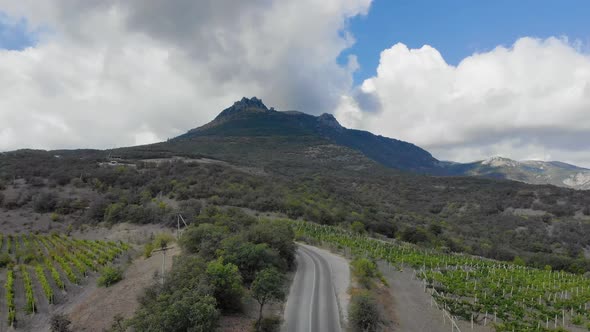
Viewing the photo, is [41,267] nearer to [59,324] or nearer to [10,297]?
[10,297]

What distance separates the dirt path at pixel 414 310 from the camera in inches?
1050

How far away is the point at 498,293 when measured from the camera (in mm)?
35969

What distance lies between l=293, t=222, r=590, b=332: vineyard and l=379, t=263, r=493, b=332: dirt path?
1.19 meters

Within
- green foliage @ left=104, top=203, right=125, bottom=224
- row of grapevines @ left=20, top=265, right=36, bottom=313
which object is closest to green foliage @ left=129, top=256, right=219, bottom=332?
row of grapevines @ left=20, top=265, right=36, bottom=313

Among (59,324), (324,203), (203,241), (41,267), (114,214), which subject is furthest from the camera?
(324,203)

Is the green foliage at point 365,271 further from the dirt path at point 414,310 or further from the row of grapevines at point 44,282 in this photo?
the row of grapevines at point 44,282

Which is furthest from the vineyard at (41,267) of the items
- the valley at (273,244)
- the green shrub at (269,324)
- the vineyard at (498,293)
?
the vineyard at (498,293)

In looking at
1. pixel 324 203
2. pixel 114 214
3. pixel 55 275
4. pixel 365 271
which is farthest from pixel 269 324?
pixel 324 203

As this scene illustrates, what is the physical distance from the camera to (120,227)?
206 ft

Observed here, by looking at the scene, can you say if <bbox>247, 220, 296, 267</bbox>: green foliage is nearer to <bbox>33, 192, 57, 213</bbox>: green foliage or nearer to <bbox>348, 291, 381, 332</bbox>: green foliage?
<bbox>348, 291, 381, 332</bbox>: green foliage

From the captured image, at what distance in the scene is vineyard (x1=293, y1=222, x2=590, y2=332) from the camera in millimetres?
28922

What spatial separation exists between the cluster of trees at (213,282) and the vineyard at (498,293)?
655 inches

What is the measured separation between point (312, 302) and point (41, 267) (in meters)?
32.5

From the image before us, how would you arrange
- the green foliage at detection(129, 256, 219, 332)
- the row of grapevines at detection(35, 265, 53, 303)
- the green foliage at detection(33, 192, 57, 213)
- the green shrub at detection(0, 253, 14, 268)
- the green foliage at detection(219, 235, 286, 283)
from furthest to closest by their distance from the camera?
the green foliage at detection(33, 192, 57, 213) < the green shrub at detection(0, 253, 14, 268) < the row of grapevines at detection(35, 265, 53, 303) < the green foliage at detection(219, 235, 286, 283) < the green foliage at detection(129, 256, 219, 332)
